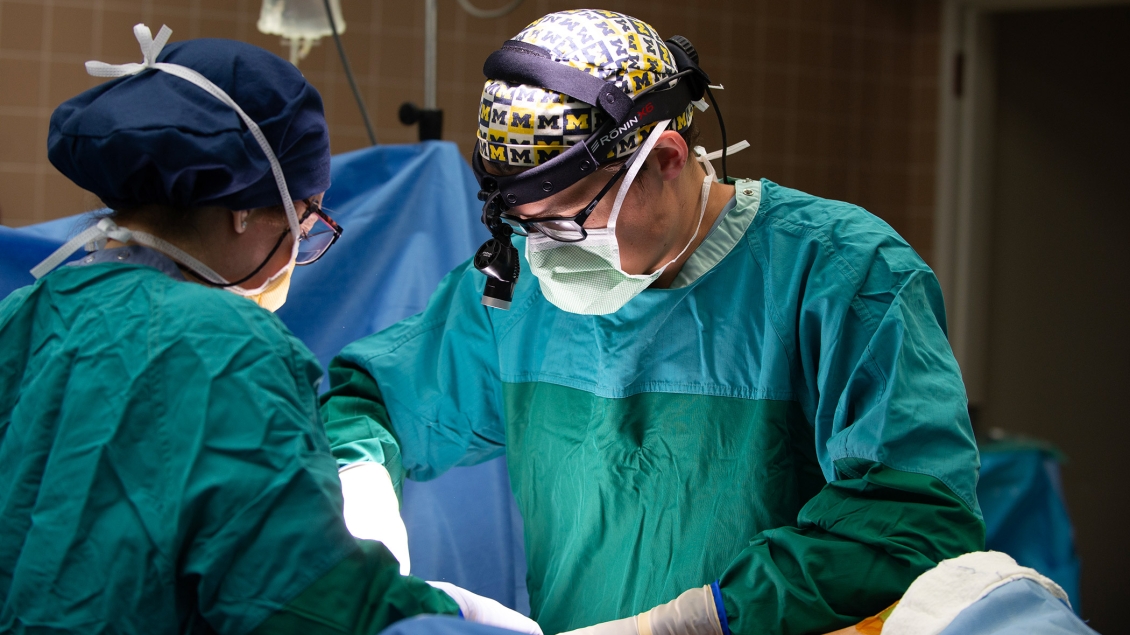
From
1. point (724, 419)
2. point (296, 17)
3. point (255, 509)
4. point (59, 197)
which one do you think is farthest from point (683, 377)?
point (59, 197)

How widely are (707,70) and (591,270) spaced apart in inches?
109

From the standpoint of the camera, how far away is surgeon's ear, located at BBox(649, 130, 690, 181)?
135cm

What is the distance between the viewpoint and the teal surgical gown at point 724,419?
44.9 inches

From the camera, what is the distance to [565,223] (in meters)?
1.35

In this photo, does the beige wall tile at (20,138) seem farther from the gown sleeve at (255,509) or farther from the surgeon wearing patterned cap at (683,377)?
the gown sleeve at (255,509)

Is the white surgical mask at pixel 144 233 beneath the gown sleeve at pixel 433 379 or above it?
above

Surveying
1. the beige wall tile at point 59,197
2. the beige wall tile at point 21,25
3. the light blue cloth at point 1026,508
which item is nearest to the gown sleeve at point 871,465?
the light blue cloth at point 1026,508

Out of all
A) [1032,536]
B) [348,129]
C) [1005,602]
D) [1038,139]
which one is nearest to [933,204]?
[1038,139]

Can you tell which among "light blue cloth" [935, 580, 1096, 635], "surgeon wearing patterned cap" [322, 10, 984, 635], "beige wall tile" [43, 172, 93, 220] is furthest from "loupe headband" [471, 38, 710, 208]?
"beige wall tile" [43, 172, 93, 220]

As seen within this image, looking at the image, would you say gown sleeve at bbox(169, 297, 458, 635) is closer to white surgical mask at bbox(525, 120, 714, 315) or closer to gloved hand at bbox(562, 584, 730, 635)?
gloved hand at bbox(562, 584, 730, 635)

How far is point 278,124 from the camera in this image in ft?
3.48

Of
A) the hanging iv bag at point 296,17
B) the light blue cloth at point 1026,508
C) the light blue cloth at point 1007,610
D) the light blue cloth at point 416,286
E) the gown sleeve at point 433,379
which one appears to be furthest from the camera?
the light blue cloth at point 1026,508

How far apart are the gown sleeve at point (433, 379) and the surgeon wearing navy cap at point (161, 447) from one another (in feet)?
2.01

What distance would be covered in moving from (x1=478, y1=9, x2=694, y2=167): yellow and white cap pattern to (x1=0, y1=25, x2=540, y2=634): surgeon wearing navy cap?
412 mm
